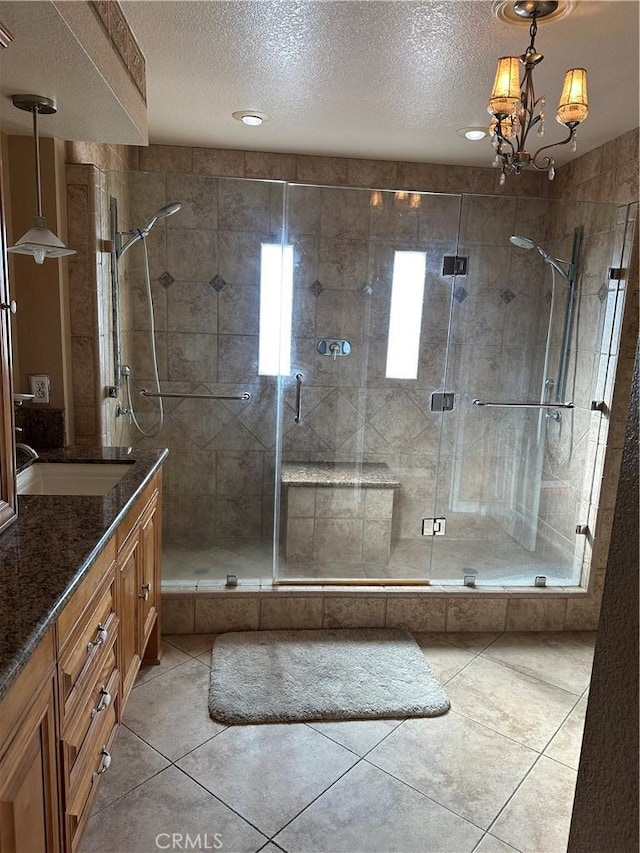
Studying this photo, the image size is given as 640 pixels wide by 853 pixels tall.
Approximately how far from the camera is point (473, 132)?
2.82m

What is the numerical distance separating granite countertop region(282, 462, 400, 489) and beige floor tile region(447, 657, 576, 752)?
1.12m

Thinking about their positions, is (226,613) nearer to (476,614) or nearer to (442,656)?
(442,656)

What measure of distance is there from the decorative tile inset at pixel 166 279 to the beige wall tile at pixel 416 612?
82.3 inches

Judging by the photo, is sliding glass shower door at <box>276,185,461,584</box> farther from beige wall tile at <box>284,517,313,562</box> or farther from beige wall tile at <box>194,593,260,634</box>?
beige wall tile at <box>194,593,260,634</box>

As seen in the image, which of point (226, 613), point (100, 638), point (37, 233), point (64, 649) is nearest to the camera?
point (64, 649)

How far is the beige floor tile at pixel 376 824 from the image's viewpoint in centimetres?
173

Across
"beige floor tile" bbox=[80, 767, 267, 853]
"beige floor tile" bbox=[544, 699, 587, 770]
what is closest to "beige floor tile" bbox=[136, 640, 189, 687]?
"beige floor tile" bbox=[80, 767, 267, 853]

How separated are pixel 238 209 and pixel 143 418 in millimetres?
1281

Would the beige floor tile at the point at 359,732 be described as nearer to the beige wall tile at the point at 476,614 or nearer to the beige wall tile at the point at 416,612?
the beige wall tile at the point at 416,612

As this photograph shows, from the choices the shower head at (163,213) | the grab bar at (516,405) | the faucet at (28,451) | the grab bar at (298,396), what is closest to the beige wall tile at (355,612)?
the grab bar at (298,396)

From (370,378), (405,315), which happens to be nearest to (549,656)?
(370,378)

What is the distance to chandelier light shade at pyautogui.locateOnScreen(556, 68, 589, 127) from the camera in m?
1.74

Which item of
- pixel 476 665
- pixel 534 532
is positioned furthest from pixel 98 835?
pixel 534 532

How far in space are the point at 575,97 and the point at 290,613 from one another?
247 cm
